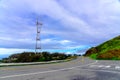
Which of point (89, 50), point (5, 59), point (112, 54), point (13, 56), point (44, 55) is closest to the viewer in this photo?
point (5, 59)

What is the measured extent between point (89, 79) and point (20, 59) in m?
28.5

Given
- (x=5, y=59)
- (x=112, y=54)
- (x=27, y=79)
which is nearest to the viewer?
(x=27, y=79)

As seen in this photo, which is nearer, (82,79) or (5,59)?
(82,79)

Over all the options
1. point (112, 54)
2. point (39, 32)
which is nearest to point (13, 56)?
point (39, 32)

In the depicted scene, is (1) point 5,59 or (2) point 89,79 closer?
(2) point 89,79

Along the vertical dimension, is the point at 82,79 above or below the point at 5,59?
below

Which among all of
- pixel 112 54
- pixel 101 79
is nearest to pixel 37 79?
pixel 101 79

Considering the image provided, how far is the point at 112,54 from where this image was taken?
73250mm

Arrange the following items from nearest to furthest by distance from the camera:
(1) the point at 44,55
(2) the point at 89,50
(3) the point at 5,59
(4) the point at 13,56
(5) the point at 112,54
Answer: (3) the point at 5,59, (4) the point at 13,56, (1) the point at 44,55, (5) the point at 112,54, (2) the point at 89,50

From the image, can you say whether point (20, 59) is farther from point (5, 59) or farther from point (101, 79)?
point (101, 79)

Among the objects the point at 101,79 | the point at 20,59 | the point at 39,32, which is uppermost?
the point at 39,32

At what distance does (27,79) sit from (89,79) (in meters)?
4.15

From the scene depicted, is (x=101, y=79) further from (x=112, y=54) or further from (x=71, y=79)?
(x=112, y=54)

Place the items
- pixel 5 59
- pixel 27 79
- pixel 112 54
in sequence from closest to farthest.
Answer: pixel 27 79
pixel 5 59
pixel 112 54
